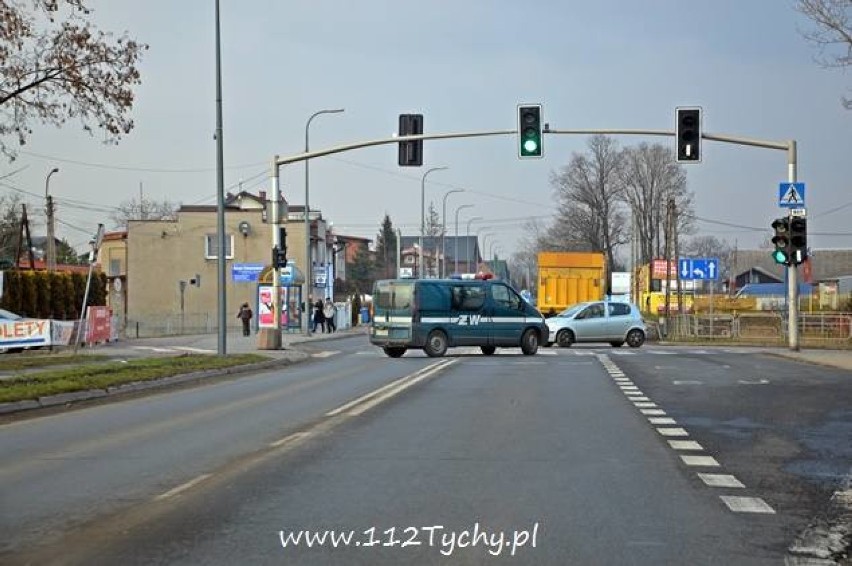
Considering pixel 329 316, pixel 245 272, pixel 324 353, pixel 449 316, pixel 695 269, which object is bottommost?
pixel 324 353

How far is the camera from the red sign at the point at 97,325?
33803mm

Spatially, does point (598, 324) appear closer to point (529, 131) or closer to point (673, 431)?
point (529, 131)

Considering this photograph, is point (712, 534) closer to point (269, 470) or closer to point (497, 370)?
point (269, 470)

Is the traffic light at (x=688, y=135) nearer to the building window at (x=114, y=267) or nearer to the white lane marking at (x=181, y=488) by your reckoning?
the white lane marking at (x=181, y=488)

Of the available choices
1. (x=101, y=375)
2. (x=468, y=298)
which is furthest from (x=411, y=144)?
(x=101, y=375)

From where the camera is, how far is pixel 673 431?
11.7m

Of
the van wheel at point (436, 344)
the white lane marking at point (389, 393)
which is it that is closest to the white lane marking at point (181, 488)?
the white lane marking at point (389, 393)

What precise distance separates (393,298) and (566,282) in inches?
629

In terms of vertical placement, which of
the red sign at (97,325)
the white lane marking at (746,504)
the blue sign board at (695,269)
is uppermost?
the blue sign board at (695,269)

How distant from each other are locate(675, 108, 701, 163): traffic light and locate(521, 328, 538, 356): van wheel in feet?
25.1

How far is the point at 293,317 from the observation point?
54.7 m

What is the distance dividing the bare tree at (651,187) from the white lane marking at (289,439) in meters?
73.8

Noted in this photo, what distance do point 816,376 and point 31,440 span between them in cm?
1526

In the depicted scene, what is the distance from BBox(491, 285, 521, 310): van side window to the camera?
29359mm
